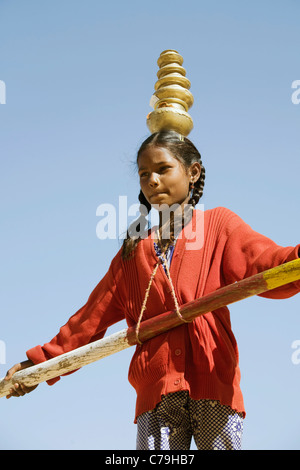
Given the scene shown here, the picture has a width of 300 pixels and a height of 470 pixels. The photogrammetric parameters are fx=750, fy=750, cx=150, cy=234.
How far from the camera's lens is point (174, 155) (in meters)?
3.95

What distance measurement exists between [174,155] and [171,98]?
45 centimetres

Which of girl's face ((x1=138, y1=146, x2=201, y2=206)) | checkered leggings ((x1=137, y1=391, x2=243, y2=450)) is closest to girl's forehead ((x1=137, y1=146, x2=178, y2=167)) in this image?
girl's face ((x1=138, y1=146, x2=201, y2=206))

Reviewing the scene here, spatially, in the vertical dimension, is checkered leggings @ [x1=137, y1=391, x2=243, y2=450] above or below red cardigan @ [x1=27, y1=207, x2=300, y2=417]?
below

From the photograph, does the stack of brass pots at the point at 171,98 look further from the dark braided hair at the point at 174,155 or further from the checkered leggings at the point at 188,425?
the checkered leggings at the point at 188,425

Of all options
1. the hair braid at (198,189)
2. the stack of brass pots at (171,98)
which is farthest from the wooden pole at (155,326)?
the stack of brass pots at (171,98)

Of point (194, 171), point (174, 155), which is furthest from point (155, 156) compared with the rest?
point (194, 171)

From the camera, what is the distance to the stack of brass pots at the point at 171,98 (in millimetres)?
4148

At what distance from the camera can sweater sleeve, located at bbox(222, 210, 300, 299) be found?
338cm

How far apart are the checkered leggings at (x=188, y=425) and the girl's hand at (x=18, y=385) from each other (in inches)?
29.6

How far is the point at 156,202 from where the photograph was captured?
3906mm

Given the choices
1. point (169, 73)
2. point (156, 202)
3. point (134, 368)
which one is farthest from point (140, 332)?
point (169, 73)

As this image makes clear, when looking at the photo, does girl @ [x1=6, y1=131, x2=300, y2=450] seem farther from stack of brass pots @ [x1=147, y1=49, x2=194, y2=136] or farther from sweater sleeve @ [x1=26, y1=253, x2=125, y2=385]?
stack of brass pots @ [x1=147, y1=49, x2=194, y2=136]

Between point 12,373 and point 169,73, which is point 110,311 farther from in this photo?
point 169,73
